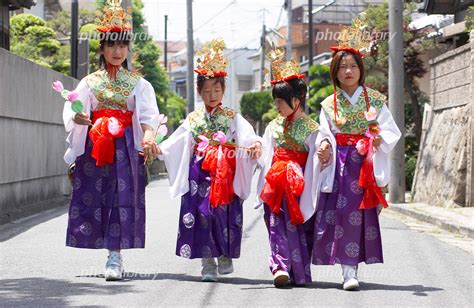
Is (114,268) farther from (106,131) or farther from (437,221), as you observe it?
(437,221)

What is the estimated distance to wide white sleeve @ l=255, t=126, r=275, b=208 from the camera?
8172 millimetres

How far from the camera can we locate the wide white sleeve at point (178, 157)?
8297 millimetres

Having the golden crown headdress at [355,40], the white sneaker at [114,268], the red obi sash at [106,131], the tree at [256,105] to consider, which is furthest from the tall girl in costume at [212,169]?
the tree at [256,105]

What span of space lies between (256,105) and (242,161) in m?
56.4

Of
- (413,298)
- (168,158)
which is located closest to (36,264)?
(168,158)

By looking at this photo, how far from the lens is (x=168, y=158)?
27.4ft

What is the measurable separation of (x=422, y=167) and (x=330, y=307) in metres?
12.5

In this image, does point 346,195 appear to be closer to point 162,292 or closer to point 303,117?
point 303,117

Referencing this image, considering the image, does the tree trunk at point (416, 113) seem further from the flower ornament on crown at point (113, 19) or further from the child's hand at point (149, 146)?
the child's hand at point (149, 146)

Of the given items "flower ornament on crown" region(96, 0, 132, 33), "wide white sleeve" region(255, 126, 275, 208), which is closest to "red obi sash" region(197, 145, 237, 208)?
"wide white sleeve" region(255, 126, 275, 208)

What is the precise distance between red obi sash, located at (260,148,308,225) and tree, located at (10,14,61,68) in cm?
2025

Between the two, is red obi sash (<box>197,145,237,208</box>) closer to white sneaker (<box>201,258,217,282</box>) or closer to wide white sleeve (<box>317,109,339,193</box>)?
white sneaker (<box>201,258,217,282</box>)

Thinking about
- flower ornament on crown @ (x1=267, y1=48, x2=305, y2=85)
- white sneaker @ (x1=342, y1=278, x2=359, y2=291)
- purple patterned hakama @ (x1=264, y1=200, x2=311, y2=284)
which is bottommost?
white sneaker @ (x1=342, y1=278, x2=359, y2=291)

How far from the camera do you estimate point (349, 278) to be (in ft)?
25.1
